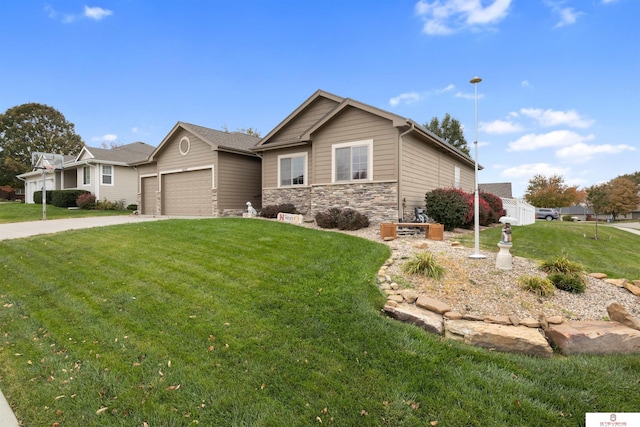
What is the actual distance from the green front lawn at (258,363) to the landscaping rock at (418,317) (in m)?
0.20

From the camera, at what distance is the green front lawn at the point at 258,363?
249 centimetres

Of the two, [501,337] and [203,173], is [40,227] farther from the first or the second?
[501,337]

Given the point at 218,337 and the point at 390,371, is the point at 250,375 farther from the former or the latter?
the point at 390,371

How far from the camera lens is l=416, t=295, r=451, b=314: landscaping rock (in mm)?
4121

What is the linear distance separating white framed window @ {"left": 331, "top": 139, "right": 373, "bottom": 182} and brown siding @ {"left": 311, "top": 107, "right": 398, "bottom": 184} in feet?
0.52

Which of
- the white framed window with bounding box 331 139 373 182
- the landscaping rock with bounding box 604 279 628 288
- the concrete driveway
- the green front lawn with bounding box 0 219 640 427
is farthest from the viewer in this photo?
the white framed window with bounding box 331 139 373 182

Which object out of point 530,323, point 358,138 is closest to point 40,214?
point 358,138

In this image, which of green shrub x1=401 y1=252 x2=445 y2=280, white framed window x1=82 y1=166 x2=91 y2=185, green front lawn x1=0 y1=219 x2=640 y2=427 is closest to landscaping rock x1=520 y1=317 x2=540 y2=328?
green front lawn x1=0 y1=219 x2=640 y2=427

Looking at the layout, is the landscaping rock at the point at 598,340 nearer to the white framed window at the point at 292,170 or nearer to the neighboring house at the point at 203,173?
the white framed window at the point at 292,170

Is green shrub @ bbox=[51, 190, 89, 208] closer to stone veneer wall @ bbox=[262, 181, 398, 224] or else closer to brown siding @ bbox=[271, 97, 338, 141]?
brown siding @ bbox=[271, 97, 338, 141]

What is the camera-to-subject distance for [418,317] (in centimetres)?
385

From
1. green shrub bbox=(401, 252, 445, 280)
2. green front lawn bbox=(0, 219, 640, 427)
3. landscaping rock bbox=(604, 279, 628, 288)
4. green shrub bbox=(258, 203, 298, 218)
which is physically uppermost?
green shrub bbox=(258, 203, 298, 218)

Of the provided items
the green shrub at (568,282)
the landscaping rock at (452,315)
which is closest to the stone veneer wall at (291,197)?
the green shrub at (568,282)

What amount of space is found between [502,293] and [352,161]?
8.02 m
